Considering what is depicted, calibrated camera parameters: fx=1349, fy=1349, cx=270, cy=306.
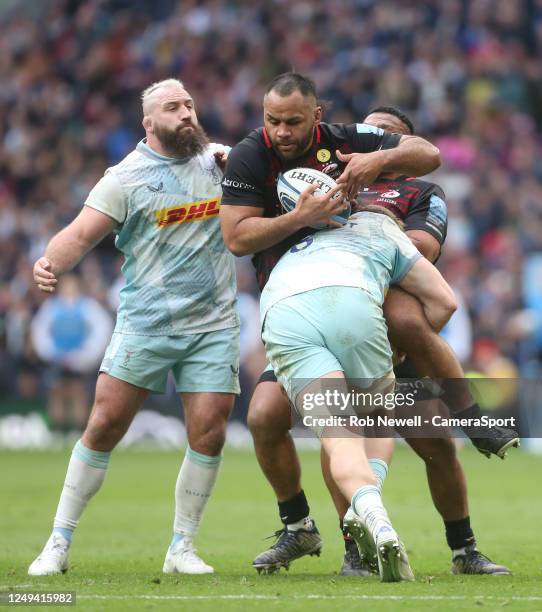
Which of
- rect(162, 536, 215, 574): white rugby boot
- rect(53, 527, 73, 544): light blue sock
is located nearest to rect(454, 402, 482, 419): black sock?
rect(162, 536, 215, 574): white rugby boot

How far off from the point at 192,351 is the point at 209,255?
58 centimetres

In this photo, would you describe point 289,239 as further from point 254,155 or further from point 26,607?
point 26,607

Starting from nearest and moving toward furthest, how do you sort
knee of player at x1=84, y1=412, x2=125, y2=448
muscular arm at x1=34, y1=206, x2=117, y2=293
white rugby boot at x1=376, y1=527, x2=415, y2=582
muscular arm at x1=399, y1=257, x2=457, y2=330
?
white rugby boot at x1=376, y1=527, x2=415, y2=582
muscular arm at x1=399, y1=257, x2=457, y2=330
muscular arm at x1=34, y1=206, x2=117, y2=293
knee of player at x1=84, y1=412, x2=125, y2=448

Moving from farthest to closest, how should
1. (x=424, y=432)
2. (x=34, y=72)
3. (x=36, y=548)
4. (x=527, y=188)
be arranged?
(x=34, y=72)
(x=527, y=188)
(x=36, y=548)
(x=424, y=432)

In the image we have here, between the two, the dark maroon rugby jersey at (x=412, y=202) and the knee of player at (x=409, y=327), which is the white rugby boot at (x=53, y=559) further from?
the dark maroon rugby jersey at (x=412, y=202)

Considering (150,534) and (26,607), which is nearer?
(26,607)

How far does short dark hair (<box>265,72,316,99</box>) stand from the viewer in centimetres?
684

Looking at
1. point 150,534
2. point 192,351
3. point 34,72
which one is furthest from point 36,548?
point 34,72

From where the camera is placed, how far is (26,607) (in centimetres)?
594

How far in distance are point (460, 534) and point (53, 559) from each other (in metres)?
2.28

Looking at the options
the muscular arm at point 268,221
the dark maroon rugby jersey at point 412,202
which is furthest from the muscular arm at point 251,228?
the dark maroon rugby jersey at point 412,202

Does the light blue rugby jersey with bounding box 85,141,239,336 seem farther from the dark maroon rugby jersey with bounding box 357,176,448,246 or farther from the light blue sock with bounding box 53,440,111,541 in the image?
the dark maroon rugby jersey with bounding box 357,176,448,246

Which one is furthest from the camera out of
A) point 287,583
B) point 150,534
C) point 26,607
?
point 150,534

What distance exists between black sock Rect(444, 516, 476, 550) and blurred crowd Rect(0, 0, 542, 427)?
10565 mm
